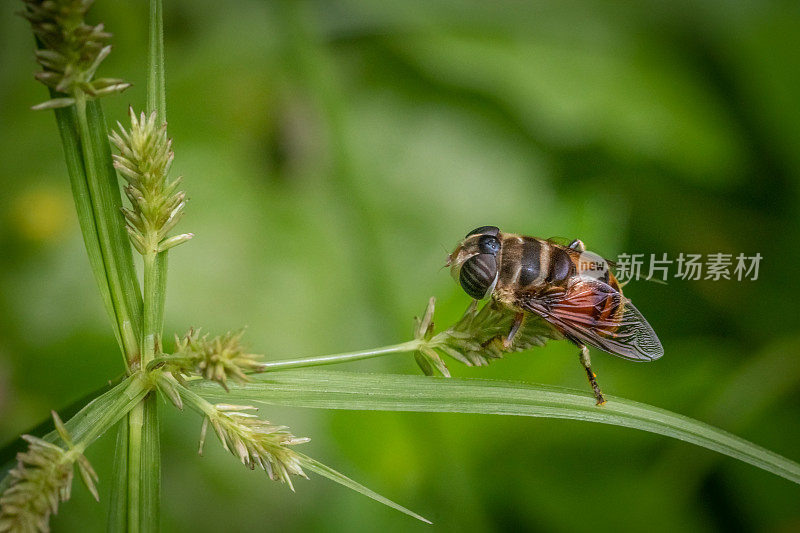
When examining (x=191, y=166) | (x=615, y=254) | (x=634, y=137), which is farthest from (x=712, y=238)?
(x=191, y=166)

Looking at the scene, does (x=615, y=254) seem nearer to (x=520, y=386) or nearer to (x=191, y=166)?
(x=520, y=386)

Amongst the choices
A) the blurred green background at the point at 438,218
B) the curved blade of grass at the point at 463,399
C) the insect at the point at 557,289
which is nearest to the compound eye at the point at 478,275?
the insect at the point at 557,289

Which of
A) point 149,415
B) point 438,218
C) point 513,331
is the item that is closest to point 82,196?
point 149,415

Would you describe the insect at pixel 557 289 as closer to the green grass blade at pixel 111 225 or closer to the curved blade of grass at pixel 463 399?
the curved blade of grass at pixel 463 399

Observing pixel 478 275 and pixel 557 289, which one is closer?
pixel 478 275

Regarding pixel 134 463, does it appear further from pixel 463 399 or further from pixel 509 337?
pixel 509 337

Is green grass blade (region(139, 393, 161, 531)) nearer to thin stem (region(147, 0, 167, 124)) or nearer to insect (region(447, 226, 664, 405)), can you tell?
thin stem (region(147, 0, 167, 124))
